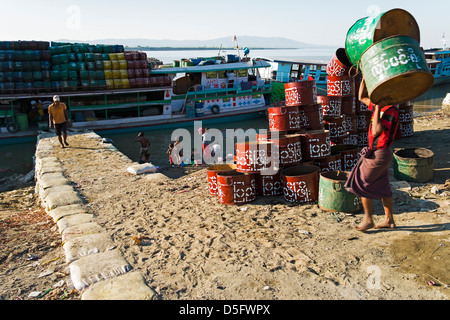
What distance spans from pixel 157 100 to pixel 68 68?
514cm

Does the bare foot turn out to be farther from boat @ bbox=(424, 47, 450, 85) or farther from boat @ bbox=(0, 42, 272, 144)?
boat @ bbox=(424, 47, 450, 85)

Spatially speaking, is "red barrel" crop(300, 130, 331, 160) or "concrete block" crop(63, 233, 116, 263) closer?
"concrete block" crop(63, 233, 116, 263)

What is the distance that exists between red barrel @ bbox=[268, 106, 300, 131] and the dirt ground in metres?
1.48

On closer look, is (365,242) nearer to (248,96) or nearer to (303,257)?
(303,257)

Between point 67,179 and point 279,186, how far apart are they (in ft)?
16.9

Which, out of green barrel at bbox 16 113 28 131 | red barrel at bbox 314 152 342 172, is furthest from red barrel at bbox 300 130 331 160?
green barrel at bbox 16 113 28 131

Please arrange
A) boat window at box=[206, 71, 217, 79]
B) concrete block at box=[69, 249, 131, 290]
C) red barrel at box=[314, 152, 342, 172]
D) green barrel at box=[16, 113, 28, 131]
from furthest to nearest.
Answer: boat window at box=[206, 71, 217, 79] < green barrel at box=[16, 113, 28, 131] < red barrel at box=[314, 152, 342, 172] < concrete block at box=[69, 249, 131, 290]

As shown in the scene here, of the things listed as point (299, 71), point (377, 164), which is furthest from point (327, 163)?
point (299, 71)

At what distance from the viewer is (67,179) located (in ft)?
29.4

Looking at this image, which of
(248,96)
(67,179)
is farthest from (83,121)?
(67,179)

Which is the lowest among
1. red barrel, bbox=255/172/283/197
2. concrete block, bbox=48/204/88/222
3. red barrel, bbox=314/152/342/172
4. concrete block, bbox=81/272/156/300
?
concrete block, bbox=81/272/156/300

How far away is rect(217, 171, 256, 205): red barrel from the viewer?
6676 millimetres

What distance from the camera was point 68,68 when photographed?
1998 centimetres

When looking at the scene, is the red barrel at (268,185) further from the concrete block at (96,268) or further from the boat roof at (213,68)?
the boat roof at (213,68)
